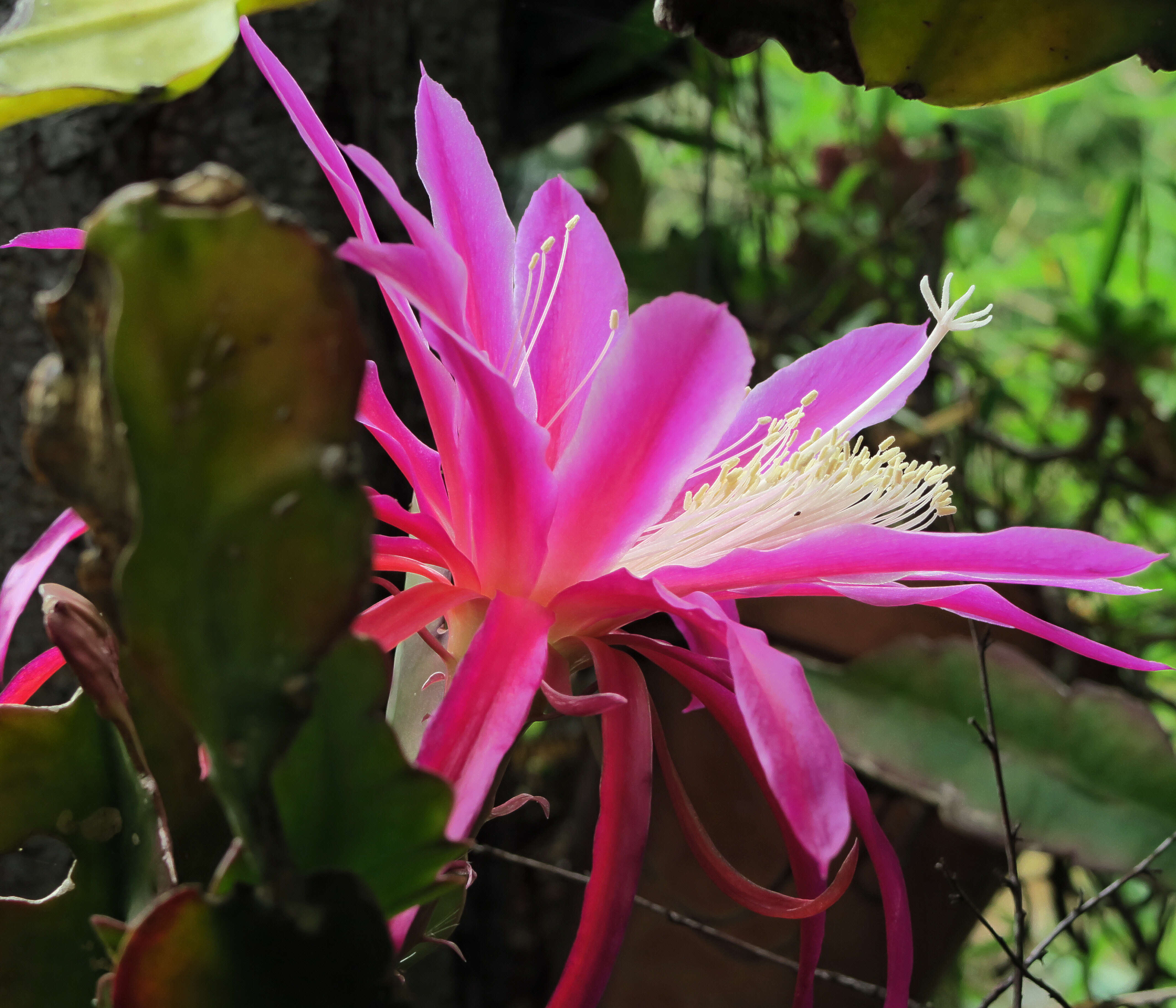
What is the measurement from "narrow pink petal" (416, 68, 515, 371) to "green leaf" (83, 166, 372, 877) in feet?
0.39

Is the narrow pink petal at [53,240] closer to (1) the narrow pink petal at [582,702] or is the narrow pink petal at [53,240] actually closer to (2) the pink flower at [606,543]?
(2) the pink flower at [606,543]

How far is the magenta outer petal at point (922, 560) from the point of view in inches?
10.6

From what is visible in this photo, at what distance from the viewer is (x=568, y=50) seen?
865mm

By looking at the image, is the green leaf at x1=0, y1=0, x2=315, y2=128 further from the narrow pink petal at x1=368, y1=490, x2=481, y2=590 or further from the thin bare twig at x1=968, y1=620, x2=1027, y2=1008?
the thin bare twig at x1=968, y1=620, x2=1027, y2=1008

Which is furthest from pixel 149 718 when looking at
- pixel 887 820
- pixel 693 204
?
pixel 693 204

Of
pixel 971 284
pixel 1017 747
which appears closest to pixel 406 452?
pixel 1017 747

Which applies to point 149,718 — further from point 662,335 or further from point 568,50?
point 568,50

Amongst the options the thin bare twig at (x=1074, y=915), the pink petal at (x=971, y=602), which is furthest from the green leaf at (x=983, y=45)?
the thin bare twig at (x=1074, y=915)

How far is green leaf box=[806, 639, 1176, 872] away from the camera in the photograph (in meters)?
0.51

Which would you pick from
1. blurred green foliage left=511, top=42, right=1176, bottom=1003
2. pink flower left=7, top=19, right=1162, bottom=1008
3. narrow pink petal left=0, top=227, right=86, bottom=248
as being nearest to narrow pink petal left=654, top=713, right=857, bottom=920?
pink flower left=7, top=19, right=1162, bottom=1008

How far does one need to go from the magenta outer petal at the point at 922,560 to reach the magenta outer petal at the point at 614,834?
33 mm

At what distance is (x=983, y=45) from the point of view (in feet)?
1.09

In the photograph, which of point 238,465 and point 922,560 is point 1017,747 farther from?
point 238,465

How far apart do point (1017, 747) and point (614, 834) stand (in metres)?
0.37
